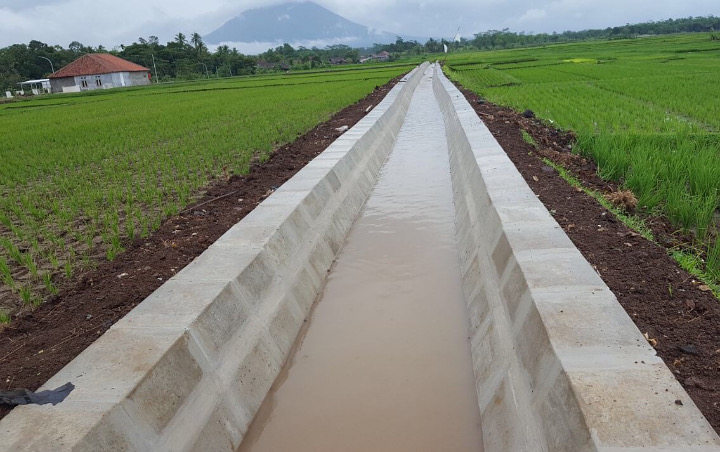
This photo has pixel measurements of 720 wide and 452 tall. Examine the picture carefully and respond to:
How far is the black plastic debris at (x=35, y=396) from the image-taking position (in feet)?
7.08

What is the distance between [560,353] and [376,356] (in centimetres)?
135

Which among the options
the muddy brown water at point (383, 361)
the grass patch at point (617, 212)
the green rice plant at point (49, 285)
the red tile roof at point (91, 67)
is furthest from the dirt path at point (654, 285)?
the red tile roof at point (91, 67)

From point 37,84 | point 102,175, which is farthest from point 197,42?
point 102,175

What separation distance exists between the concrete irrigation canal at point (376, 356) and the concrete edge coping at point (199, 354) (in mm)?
11

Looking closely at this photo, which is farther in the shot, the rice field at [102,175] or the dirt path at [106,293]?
the rice field at [102,175]

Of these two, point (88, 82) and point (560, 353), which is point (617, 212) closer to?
point (560, 353)

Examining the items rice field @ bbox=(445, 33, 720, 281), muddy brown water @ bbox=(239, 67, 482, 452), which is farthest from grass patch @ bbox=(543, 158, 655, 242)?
muddy brown water @ bbox=(239, 67, 482, 452)

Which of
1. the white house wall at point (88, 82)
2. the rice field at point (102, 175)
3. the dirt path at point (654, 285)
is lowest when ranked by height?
the dirt path at point (654, 285)

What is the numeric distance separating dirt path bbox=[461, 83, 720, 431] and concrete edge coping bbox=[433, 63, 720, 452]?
0.21 m

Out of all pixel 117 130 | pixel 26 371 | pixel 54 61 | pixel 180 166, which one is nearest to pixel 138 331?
pixel 26 371

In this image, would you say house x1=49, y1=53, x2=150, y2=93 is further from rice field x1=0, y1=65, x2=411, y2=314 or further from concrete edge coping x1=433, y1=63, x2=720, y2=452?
concrete edge coping x1=433, y1=63, x2=720, y2=452

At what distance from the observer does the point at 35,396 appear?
2.19 meters

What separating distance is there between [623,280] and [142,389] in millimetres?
2875

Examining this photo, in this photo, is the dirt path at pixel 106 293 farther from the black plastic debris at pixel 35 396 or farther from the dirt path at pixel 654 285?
the dirt path at pixel 654 285
